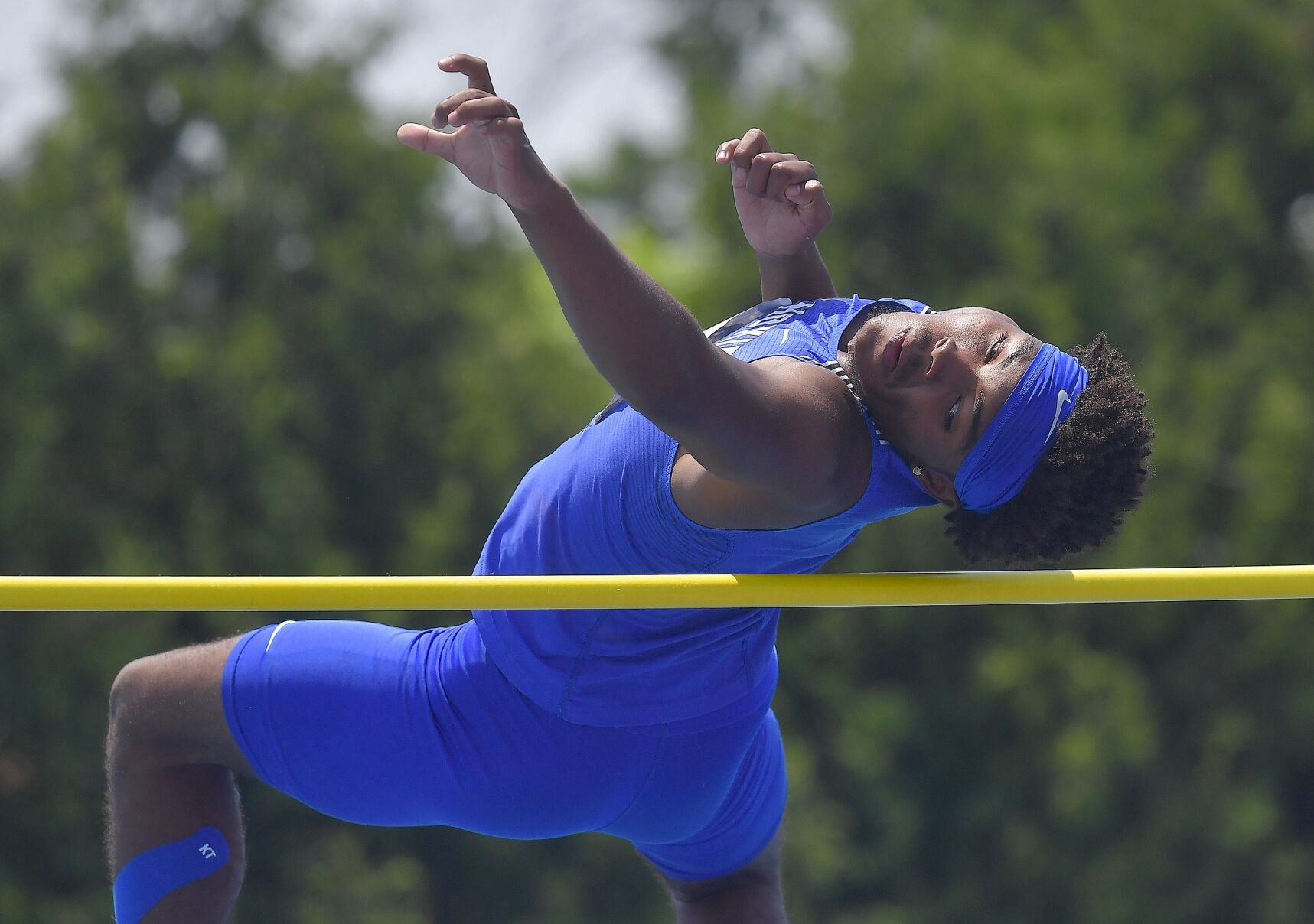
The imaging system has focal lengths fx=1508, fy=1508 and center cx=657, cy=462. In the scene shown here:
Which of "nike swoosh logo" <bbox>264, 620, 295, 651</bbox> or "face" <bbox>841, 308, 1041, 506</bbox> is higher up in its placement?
"face" <bbox>841, 308, 1041, 506</bbox>

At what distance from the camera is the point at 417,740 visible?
7.98ft

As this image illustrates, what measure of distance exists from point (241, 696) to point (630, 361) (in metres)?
0.97

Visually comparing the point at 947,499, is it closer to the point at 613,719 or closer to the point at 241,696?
the point at 613,719

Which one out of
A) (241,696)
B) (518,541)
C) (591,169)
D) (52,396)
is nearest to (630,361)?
(518,541)

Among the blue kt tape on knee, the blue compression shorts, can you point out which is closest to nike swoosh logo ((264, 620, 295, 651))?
the blue compression shorts

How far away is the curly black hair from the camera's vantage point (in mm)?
2266

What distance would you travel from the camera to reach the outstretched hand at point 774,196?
8.34 ft

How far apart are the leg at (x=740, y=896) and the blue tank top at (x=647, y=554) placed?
0.36 meters

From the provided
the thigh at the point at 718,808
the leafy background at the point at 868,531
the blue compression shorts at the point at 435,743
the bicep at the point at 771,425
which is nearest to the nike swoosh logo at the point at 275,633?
the blue compression shorts at the point at 435,743

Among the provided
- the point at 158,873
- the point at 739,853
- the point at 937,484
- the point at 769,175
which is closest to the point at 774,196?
the point at 769,175

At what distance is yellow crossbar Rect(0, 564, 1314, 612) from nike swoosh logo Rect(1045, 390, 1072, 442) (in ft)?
0.77

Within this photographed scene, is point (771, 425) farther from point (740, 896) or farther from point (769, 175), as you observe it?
point (740, 896)

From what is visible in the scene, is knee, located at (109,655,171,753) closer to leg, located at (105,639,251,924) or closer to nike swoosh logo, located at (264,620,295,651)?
leg, located at (105,639,251,924)

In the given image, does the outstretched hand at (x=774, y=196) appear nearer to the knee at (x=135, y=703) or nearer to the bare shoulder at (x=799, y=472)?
the bare shoulder at (x=799, y=472)
